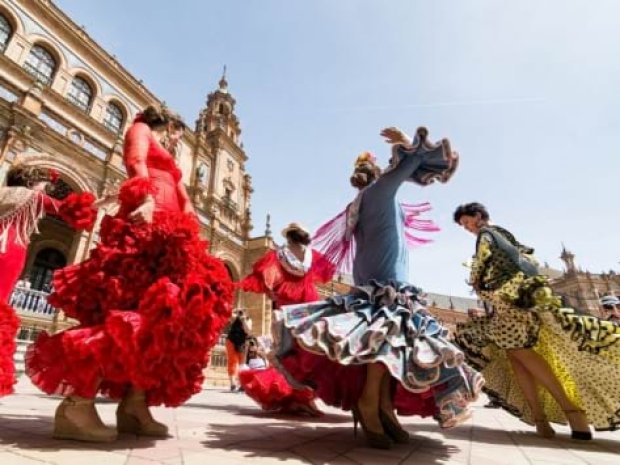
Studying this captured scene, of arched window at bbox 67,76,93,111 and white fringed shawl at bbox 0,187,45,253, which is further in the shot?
arched window at bbox 67,76,93,111

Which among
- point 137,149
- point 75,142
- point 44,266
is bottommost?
point 137,149

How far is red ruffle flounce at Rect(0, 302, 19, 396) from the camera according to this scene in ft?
5.94

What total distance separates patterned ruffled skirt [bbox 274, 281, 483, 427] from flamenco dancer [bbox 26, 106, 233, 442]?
1.59ft

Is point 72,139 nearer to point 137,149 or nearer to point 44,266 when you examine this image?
point 44,266

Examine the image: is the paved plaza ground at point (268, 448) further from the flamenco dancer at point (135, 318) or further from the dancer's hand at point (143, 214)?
the dancer's hand at point (143, 214)

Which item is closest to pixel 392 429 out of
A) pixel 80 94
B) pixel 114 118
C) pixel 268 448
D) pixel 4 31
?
pixel 268 448

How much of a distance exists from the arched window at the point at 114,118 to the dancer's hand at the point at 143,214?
17724 millimetres

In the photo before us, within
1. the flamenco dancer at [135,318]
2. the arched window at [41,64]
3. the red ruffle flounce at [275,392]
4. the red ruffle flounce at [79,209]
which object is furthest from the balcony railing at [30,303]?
the flamenco dancer at [135,318]

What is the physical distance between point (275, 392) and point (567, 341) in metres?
2.57

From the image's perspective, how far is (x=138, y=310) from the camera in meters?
1.70

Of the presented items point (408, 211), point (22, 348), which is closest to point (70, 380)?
point (408, 211)

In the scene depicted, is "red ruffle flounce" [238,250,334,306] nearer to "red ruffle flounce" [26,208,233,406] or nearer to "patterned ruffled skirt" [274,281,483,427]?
"patterned ruffled skirt" [274,281,483,427]

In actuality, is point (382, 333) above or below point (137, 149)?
below

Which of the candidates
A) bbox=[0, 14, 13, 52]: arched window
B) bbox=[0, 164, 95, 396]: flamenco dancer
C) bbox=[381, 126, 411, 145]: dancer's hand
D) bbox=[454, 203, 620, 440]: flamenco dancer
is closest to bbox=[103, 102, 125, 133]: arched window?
bbox=[0, 14, 13, 52]: arched window
